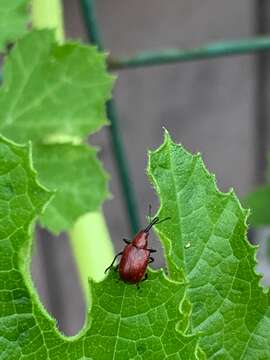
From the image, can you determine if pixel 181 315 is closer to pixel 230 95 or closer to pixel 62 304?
pixel 62 304

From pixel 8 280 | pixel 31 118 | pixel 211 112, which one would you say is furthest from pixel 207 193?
pixel 211 112

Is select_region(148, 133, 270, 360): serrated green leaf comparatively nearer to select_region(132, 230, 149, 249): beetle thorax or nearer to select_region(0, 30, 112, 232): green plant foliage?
select_region(132, 230, 149, 249): beetle thorax

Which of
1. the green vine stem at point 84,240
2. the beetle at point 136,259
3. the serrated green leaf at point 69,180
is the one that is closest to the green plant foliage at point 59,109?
the serrated green leaf at point 69,180

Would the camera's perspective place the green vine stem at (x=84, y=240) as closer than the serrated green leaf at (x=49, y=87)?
No

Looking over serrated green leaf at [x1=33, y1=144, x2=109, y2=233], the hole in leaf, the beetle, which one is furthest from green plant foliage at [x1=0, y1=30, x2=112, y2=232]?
the hole in leaf

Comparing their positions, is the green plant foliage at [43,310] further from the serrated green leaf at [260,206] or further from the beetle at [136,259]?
the serrated green leaf at [260,206]

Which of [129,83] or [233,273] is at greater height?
[129,83]
